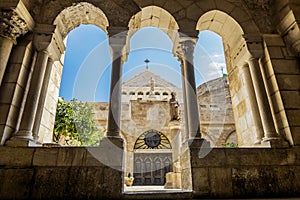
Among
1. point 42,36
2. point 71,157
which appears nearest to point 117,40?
point 42,36

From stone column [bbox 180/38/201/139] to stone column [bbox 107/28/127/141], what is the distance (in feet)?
3.34

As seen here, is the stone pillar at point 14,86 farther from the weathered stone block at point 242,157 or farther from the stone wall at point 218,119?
the stone wall at point 218,119

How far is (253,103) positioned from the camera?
322cm

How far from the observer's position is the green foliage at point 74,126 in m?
5.36

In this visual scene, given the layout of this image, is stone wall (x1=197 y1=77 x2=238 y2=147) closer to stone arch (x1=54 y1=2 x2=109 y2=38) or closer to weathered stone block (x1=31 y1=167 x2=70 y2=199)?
stone arch (x1=54 y1=2 x2=109 y2=38)

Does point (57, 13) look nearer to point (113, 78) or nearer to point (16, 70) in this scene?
point (16, 70)

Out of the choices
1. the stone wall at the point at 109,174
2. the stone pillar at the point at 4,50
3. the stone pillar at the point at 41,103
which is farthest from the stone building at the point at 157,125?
the stone pillar at the point at 4,50

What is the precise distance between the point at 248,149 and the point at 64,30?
352 cm

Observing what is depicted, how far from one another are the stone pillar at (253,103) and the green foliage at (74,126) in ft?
14.4

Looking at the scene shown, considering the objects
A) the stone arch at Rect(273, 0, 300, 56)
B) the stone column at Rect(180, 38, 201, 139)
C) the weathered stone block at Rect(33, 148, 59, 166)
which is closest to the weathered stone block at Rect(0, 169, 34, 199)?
the weathered stone block at Rect(33, 148, 59, 166)

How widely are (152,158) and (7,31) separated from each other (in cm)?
863

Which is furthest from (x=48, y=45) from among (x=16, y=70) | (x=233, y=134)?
(x=233, y=134)

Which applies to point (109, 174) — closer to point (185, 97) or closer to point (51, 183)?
point (51, 183)

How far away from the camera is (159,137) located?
10648mm
